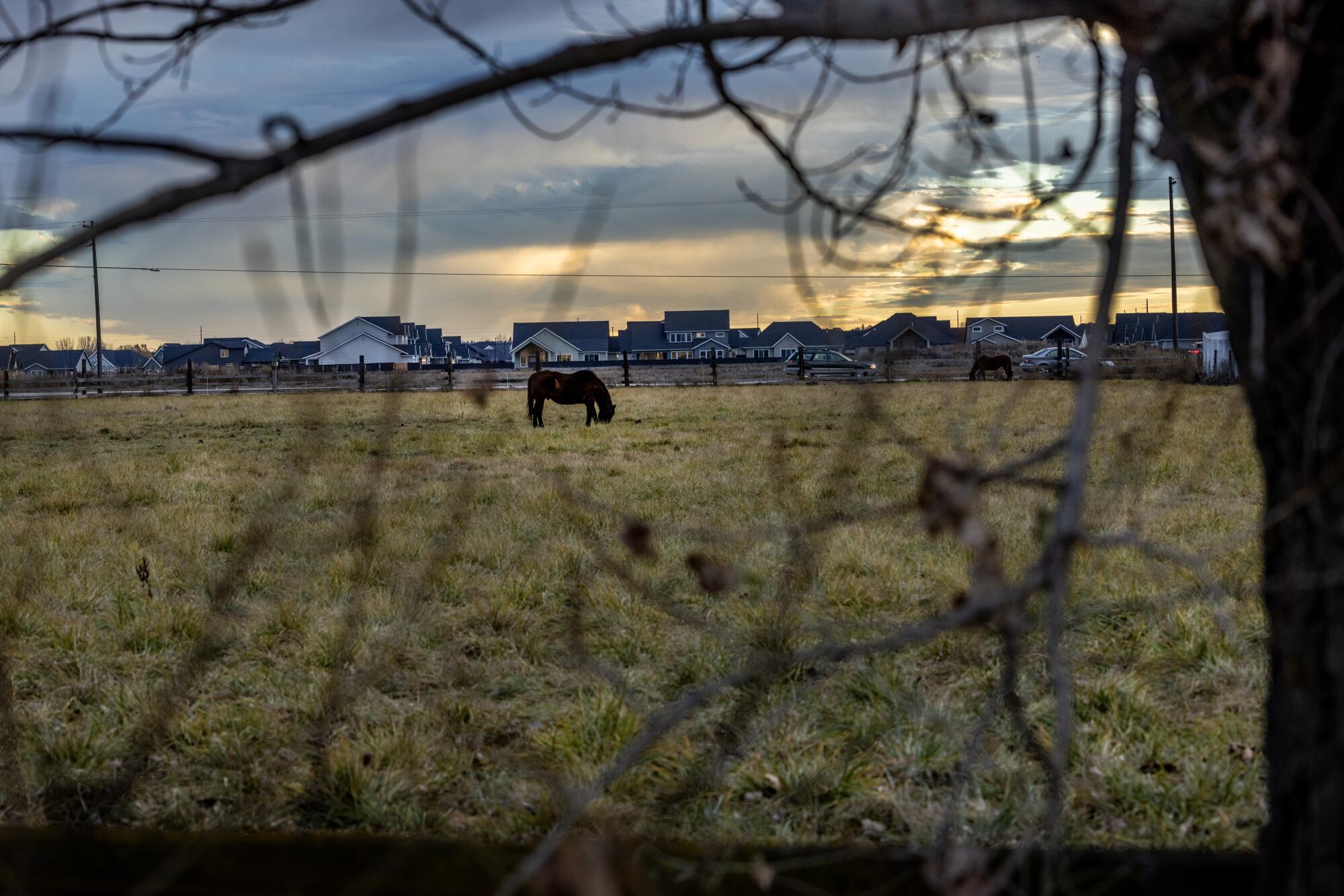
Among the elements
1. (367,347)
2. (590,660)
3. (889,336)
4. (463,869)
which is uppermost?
(367,347)

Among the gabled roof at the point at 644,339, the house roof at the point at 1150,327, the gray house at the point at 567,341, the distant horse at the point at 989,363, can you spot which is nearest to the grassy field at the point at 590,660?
the distant horse at the point at 989,363

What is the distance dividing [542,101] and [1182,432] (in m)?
12.0

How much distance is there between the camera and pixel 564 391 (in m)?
15.7

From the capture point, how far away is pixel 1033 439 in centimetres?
1227

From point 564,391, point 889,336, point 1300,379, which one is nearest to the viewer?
point 1300,379

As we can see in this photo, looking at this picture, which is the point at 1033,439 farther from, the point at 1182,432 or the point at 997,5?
the point at 997,5

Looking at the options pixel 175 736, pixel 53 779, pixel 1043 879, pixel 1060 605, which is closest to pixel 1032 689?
pixel 1043 879

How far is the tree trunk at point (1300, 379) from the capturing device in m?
1.37

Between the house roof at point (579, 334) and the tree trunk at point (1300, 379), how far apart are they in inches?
2719

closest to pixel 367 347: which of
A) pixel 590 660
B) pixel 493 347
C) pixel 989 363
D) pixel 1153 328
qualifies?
pixel 493 347

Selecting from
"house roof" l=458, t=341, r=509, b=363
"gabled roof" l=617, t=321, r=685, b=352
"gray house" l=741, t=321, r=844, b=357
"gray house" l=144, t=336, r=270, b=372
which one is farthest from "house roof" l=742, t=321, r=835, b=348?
"gray house" l=144, t=336, r=270, b=372

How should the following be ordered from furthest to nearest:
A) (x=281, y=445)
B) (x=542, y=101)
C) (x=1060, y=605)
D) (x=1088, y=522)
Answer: (x=281, y=445) < (x=1088, y=522) < (x=542, y=101) < (x=1060, y=605)

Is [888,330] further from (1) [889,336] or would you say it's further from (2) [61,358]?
(2) [61,358]

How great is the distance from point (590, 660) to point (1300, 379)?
302 cm
